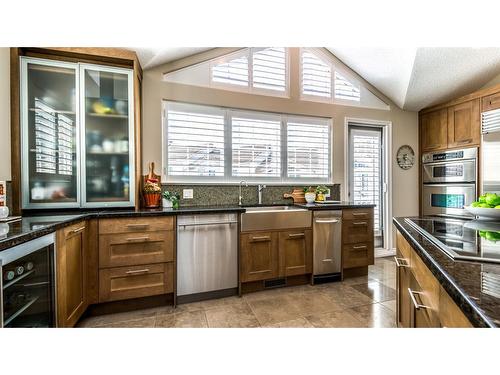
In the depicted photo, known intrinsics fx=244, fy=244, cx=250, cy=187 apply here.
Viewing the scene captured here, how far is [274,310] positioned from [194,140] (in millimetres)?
2065

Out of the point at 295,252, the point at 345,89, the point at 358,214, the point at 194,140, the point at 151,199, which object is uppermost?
the point at 345,89

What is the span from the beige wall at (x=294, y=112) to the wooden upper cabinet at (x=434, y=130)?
0.12 metres

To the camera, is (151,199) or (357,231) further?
(357,231)

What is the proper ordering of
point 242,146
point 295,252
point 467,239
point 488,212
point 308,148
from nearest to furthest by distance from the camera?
1. point 467,239
2. point 488,212
3. point 295,252
4. point 242,146
5. point 308,148

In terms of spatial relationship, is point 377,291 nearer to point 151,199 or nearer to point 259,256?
point 259,256

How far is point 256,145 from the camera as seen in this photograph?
10.7ft

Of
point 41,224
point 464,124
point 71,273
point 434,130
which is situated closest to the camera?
point 41,224

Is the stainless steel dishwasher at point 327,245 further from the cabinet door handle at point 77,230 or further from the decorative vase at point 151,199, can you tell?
the cabinet door handle at point 77,230

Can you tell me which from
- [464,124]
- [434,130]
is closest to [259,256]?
[464,124]

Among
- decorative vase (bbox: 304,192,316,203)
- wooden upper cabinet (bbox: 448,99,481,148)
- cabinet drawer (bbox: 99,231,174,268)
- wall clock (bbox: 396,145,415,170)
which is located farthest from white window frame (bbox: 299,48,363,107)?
cabinet drawer (bbox: 99,231,174,268)

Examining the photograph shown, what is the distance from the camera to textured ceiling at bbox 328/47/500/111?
113 inches

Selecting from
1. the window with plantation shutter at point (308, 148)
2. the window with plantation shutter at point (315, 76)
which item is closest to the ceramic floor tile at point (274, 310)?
the window with plantation shutter at point (308, 148)

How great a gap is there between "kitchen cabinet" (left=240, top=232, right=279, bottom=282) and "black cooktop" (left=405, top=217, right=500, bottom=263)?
146cm
